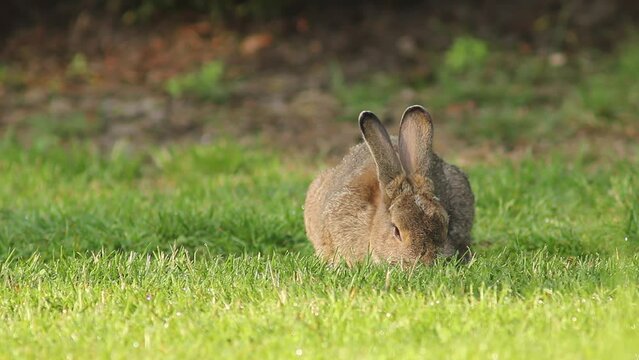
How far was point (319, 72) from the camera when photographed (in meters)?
13.6

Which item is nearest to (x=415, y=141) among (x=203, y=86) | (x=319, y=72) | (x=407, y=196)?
(x=407, y=196)

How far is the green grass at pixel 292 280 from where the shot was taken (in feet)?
15.1

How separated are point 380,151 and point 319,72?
287 inches

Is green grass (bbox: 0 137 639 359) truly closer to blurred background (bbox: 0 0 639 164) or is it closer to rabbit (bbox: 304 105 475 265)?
rabbit (bbox: 304 105 475 265)

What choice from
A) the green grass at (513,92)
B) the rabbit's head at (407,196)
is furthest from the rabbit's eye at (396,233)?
the green grass at (513,92)

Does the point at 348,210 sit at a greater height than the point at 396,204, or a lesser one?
lesser

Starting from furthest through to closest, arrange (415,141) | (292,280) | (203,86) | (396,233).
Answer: (203,86) < (415,141) < (396,233) < (292,280)

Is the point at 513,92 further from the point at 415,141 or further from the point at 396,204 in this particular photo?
the point at 396,204

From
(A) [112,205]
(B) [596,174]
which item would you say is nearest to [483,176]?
(B) [596,174]

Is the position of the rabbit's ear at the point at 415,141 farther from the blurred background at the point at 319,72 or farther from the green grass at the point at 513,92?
the green grass at the point at 513,92

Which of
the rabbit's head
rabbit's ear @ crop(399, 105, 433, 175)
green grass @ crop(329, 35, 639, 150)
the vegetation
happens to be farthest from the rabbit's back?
the vegetation

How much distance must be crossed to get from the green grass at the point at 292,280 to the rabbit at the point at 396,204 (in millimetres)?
232

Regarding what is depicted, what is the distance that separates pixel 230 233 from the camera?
782 cm

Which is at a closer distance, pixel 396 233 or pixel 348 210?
pixel 396 233
